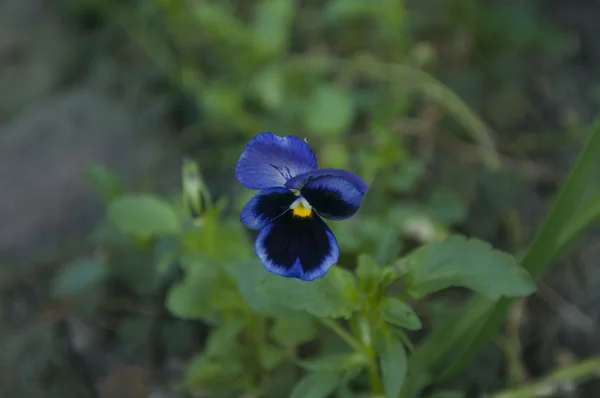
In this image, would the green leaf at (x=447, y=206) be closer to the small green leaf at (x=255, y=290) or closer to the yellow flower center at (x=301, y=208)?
the small green leaf at (x=255, y=290)

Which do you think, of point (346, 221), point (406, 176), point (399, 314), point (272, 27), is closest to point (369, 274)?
point (399, 314)

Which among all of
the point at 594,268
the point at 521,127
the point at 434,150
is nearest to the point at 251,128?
the point at 434,150

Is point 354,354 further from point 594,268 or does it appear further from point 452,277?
point 594,268

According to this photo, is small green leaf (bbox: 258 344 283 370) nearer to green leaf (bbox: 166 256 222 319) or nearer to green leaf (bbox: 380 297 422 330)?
green leaf (bbox: 166 256 222 319)

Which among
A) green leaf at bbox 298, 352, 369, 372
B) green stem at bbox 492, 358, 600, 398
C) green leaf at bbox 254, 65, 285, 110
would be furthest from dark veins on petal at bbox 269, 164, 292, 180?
green leaf at bbox 254, 65, 285, 110

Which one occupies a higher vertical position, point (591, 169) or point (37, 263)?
point (37, 263)

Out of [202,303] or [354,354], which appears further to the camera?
[202,303]

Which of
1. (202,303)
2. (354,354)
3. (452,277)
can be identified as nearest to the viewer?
(452,277)

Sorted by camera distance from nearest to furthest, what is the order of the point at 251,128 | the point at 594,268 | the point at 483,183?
1. the point at 594,268
2. the point at 483,183
3. the point at 251,128
